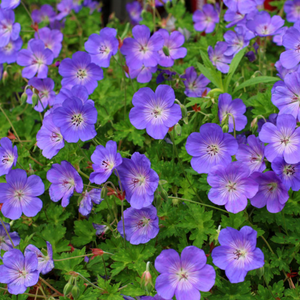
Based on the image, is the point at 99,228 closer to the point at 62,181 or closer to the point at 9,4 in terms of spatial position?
the point at 62,181

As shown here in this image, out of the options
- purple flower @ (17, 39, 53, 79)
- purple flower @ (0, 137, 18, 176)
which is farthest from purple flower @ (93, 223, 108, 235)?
purple flower @ (17, 39, 53, 79)

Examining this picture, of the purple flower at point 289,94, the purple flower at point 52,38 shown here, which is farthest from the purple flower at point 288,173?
the purple flower at point 52,38

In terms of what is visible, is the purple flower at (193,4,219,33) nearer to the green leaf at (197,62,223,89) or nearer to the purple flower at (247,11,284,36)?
the purple flower at (247,11,284,36)

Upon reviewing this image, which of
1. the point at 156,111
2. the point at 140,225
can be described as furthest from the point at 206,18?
the point at 140,225

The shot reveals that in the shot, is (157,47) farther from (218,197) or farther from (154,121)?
(218,197)

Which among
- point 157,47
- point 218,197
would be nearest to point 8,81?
point 157,47

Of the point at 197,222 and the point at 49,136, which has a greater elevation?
the point at 49,136
